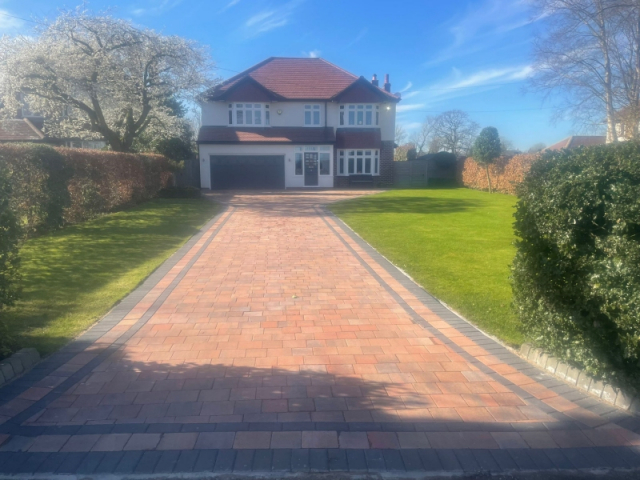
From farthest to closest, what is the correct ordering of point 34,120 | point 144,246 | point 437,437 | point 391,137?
point 34,120 → point 391,137 → point 144,246 → point 437,437

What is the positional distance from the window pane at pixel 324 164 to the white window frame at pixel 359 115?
9.10 ft

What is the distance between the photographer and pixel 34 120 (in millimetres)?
36406

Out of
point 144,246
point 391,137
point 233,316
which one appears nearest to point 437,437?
point 233,316

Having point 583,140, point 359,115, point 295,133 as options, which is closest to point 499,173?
point 359,115

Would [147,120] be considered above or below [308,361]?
above

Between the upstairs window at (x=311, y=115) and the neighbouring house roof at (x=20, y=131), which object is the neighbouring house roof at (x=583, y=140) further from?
the neighbouring house roof at (x=20, y=131)

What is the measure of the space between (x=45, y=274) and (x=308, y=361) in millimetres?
5614

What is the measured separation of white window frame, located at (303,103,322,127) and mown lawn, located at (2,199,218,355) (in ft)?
59.8

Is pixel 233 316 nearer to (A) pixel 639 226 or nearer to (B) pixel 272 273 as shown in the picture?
(B) pixel 272 273

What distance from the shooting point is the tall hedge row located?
1140 cm

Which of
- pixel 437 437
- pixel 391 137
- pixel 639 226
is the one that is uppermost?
pixel 391 137

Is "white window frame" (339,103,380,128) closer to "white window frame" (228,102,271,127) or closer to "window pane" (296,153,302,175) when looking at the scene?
"window pane" (296,153,302,175)

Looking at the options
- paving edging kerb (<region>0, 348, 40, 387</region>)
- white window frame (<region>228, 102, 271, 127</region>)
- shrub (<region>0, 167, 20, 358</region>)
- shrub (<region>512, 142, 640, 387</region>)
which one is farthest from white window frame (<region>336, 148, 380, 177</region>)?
paving edging kerb (<region>0, 348, 40, 387</region>)

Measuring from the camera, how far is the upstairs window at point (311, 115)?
32375 mm
